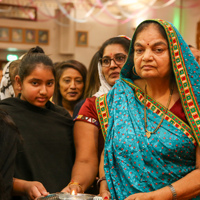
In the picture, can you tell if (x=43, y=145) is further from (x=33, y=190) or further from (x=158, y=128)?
(x=158, y=128)

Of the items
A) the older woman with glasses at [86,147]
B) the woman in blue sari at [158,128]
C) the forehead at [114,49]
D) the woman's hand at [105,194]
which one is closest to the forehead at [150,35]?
the woman in blue sari at [158,128]

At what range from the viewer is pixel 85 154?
2.24 meters

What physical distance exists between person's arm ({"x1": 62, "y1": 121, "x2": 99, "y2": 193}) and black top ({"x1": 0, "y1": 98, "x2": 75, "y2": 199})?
143mm

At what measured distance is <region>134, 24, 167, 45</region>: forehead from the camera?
2010 millimetres

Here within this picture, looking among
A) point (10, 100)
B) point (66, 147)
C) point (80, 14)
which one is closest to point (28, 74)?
point (10, 100)

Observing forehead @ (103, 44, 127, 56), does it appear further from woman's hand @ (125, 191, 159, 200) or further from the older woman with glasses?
woman's hand @ (125, 191, 159, 200)

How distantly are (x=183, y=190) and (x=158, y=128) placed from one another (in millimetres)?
377

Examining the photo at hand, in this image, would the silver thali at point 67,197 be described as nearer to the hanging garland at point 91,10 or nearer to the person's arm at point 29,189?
the person's arm at point 29,189

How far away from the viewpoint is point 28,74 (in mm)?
2420

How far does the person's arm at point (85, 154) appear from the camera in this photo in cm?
218

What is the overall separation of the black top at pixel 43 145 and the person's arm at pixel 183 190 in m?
0.68

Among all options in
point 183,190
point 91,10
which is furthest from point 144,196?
point 91,10

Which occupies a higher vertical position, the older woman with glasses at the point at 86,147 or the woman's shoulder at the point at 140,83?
the woman's shoulder at the point at 140,83

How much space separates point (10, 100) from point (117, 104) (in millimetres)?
794
